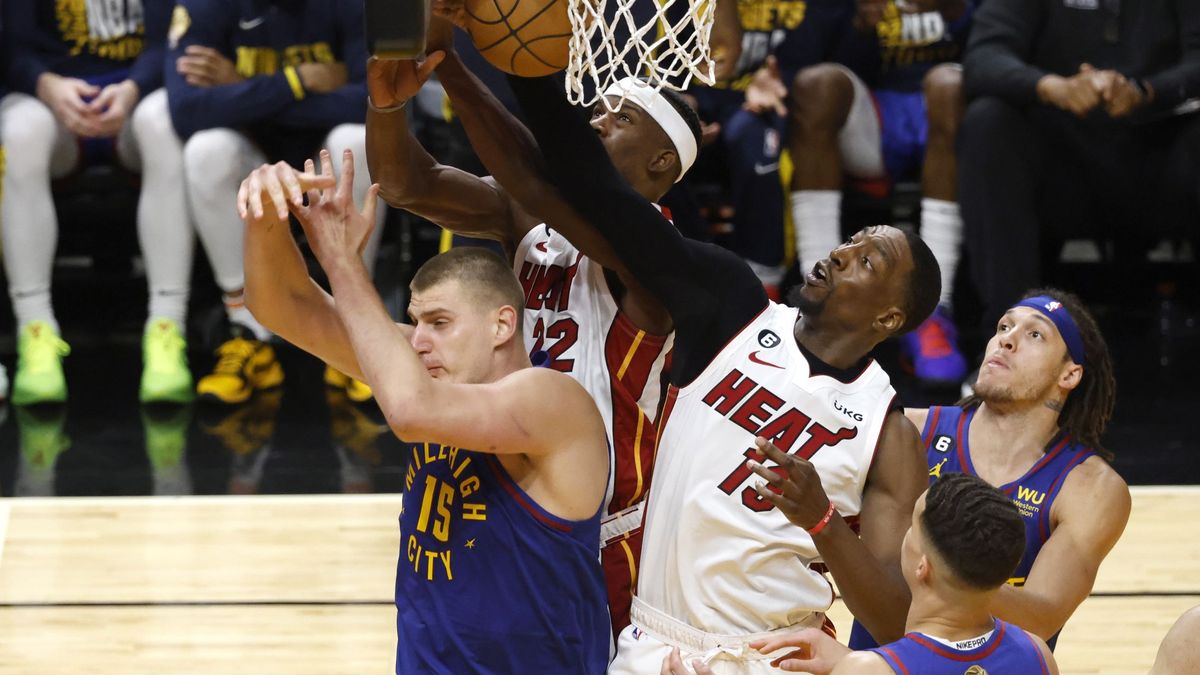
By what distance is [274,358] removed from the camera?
6.38 meters

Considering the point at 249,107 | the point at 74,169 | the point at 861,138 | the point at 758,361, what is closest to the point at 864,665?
Result: the point at 758,361

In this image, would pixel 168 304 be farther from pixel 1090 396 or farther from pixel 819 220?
pixel 1090 396

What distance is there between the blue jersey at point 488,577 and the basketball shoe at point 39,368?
3.62 meters

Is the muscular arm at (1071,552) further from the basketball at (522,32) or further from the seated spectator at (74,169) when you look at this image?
the seated spectator at (74,169)

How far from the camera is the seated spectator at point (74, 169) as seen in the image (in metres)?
6.11

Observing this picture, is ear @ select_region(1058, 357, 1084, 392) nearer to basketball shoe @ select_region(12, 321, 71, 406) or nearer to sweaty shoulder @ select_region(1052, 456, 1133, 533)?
sweaty shoulder @ select_region(1052, 456, 1133, 533)

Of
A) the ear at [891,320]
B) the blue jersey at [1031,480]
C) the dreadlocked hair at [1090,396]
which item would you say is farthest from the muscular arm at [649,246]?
the dreadlocked hair at [1090,396]

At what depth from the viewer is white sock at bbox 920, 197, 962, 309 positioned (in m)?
6.19

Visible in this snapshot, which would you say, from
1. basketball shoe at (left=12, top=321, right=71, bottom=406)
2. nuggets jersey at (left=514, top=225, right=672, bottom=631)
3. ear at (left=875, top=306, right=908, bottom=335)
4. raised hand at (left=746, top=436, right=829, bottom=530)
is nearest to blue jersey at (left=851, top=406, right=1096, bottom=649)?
ear at (left=875, top=306, right=908, bottom=335)

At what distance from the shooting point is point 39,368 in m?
6.06

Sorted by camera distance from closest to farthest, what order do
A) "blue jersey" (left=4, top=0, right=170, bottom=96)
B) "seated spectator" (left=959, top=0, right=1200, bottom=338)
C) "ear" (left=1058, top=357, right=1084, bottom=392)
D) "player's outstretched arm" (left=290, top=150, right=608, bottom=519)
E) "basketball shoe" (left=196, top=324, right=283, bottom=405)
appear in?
1. "player's outstretched arm" (left=290, top=150, right=608, bottom=519)
2. "ear" (left=1058, top=357, right=1084, bottom=392)
3. "seated spectator" (left=959, top=0, right=1200, bottom=338)
4. "basketball shoe" (left=196, top=324, right=283, bottom=405)
5. "blue jersey" (left=4, top=0, right=170, bottom=96)

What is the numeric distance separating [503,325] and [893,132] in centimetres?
389

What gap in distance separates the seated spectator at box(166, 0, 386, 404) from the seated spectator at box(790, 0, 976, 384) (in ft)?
5.71

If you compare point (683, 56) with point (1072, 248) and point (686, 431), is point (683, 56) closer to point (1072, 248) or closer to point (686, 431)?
point (686, 431)
